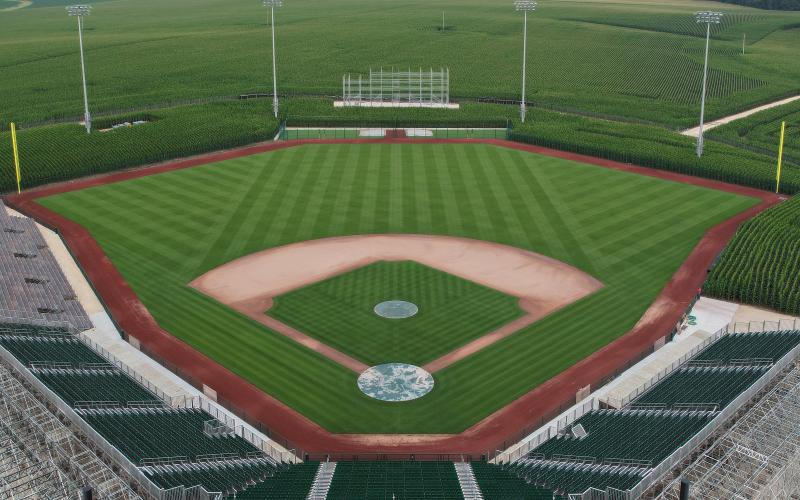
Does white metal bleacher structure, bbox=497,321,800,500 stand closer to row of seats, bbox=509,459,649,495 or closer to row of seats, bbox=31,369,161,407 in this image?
row of seats, bbox=509,459,649,495

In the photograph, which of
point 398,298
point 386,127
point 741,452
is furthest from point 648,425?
point 386,127

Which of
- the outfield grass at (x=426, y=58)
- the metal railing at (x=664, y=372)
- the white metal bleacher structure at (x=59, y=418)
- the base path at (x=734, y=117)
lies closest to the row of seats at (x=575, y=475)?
the metal railing at (x=664, y=372)

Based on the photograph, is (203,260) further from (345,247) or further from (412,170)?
(412,170)

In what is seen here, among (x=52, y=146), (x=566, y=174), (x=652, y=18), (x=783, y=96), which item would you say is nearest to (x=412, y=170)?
(x=566, y=174)

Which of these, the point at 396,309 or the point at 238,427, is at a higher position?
the point at 396,309

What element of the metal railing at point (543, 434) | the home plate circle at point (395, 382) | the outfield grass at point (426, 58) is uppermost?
the outfield grass at point (426, 58)

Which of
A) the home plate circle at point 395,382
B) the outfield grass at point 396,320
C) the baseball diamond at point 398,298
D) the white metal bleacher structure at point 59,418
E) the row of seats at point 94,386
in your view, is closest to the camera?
the white metal bleacher structure at point 59,418

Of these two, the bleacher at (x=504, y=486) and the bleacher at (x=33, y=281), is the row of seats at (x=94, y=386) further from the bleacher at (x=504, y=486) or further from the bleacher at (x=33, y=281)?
the bleacher at (x=504, y=486)

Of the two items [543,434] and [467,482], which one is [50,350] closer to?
[467,482]
